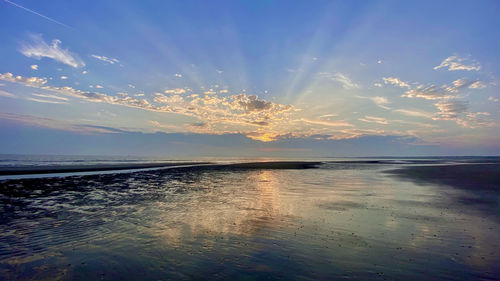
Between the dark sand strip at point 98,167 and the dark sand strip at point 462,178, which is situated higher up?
the dark sand strip at point 98,167

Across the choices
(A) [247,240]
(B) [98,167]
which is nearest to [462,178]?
(A) [247,240]

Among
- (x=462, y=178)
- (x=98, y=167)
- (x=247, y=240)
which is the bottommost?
(x=247, y=240)

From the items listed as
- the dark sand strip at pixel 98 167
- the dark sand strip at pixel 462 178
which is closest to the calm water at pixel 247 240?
the dark sand strip at pixel 462 178

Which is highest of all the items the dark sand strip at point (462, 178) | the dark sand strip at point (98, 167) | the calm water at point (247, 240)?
the dark sand strip at point (98, 167)

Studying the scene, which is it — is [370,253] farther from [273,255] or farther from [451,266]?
[273,255]

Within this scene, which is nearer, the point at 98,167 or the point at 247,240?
the point at 247,240

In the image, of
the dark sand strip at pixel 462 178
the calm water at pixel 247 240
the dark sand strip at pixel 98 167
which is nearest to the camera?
the calm water at pixel 247 240

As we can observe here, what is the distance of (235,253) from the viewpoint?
9922 millimetres

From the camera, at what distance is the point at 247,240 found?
11.5 metres

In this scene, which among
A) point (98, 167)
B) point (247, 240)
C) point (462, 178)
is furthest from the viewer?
point (98, 167)

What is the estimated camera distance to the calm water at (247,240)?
A: 8.41m

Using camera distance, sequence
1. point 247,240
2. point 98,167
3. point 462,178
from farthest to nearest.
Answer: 1. point 98,167
2. point 462,178
3. point 247,240

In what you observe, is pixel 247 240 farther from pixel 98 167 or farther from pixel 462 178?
pixel 98 167

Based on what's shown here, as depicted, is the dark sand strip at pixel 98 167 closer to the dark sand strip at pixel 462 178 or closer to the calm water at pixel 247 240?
the dark sand strip at pixel 462 178
